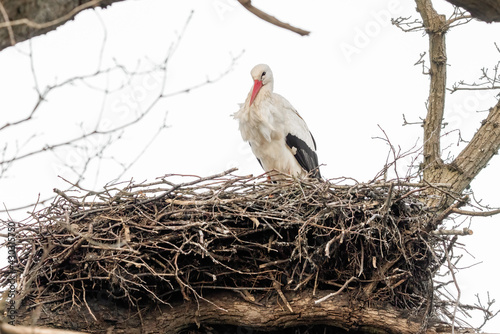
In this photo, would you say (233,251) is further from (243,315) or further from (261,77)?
(261,77)

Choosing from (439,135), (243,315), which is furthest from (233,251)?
(439,135)

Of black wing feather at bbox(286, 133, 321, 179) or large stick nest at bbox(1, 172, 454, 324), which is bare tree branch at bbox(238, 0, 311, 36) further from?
black wing feather at bbox(286, 133, 321, 179)

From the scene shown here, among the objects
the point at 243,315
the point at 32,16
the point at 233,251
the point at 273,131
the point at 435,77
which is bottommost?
the point at 243,315

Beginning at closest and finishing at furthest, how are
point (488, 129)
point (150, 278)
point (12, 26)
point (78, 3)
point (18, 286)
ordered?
point (12, 26) < point (78, 3) < point (18, 286) < point (150, 278) < point (488, 129)

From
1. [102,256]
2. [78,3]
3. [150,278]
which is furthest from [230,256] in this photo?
[78,3]

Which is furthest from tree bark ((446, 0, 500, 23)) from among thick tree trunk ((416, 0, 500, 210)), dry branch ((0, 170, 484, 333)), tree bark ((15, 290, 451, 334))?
→ thick tree trunk ((416, 0, 500, 210))

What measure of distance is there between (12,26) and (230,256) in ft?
8.12

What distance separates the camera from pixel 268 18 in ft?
8.57

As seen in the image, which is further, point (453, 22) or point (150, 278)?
point (453, 22)

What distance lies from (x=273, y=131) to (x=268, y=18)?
3463 mm

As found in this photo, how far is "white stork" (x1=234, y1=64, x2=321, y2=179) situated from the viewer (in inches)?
239

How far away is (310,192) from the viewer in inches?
175

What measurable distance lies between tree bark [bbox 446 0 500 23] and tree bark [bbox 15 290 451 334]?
7.78ft

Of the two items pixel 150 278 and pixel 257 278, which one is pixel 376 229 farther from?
pixel 150 278
